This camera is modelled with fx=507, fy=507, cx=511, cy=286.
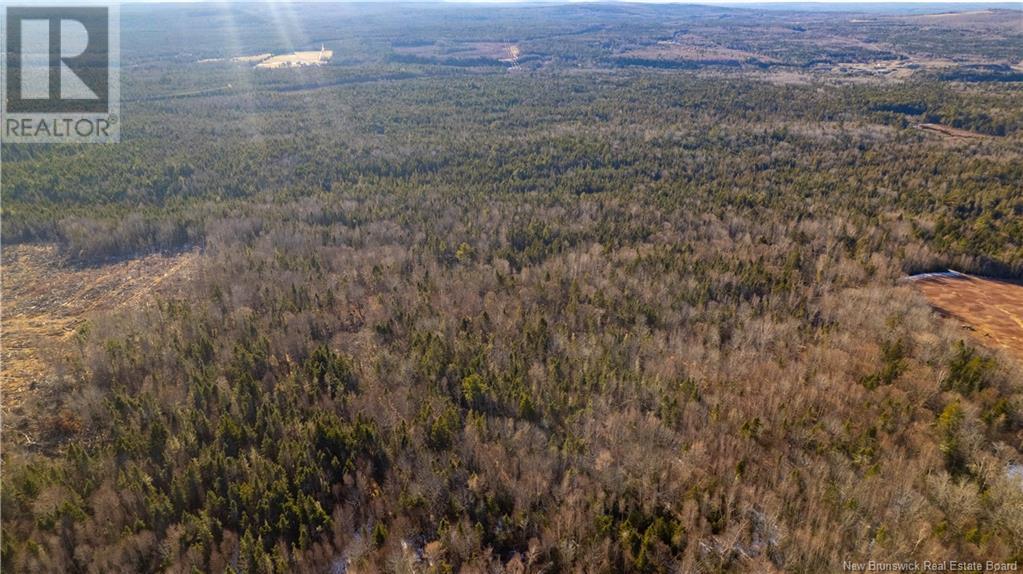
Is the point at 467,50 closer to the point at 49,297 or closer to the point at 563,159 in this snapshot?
the point at 563,159

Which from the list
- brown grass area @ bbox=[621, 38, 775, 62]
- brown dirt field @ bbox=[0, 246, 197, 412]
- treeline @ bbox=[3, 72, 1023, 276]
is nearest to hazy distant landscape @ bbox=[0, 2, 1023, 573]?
brown dirt field @ bbox=[0, 246, 197, 412]

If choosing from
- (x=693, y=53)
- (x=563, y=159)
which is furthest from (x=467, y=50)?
(x=563, y=159)

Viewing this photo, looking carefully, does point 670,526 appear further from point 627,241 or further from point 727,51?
point 727,51

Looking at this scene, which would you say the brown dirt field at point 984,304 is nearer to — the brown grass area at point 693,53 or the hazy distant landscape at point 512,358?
the hazy distant landscape at point 512,358

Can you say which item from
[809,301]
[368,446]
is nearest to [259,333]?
[368,446]

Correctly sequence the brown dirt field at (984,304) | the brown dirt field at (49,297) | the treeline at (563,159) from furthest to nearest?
the treeline at (563,159)
the brown dirt field at (984,304)
the brown dirt field at (49,297)

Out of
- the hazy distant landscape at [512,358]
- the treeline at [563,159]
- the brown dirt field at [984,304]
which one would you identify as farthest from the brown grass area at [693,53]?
the brown dirt field at [984,304]
